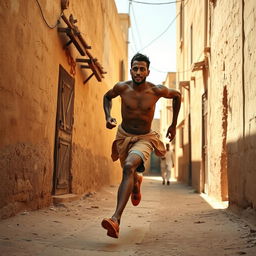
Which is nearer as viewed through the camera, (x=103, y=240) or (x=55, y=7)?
(x=103, y=240)

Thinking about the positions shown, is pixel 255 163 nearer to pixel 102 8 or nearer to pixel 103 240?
pixel 103 240

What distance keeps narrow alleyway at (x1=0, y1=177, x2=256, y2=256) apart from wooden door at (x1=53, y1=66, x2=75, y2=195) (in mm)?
981

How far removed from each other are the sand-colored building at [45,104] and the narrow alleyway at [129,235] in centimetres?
43

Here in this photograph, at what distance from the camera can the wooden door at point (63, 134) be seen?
603cm

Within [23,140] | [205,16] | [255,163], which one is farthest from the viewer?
[205,16]

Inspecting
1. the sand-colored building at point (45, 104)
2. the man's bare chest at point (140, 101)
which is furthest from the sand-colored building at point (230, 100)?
the sand-colored building at point (45, 104)

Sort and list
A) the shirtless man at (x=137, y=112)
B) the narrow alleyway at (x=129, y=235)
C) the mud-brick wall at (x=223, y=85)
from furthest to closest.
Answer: the mud-brick wall at (x=223, y=85)
the shirtless man at (x=137, y=112)
the narrow alleyway at (x=129, y=235)

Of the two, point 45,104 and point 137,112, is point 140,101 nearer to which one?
point 137,112

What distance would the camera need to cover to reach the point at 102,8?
10.6 m

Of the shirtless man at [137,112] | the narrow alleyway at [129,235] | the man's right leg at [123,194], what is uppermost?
the shirtless man at [137,112]

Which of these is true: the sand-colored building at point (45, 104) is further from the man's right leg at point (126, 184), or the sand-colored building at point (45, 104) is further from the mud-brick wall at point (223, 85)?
the mud-brick wall at point (223, 85)

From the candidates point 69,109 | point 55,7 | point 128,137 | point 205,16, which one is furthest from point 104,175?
point 128,137

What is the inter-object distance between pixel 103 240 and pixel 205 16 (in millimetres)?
7403

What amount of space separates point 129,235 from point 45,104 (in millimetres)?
2490
